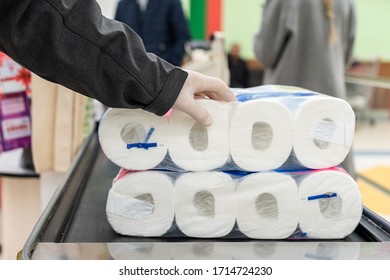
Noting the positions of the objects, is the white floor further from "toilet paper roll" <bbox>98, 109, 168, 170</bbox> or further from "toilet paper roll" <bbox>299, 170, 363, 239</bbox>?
"toilet paper roll" <bbox>98, 109, 168, 170</bbox>

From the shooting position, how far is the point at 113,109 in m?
1.10

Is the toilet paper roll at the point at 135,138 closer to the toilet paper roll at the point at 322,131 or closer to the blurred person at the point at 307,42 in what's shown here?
the toilet paper roll at the point at 322,131

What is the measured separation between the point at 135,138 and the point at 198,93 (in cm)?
18

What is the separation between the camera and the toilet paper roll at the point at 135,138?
3.61 ft

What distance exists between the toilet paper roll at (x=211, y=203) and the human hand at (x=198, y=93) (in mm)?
129

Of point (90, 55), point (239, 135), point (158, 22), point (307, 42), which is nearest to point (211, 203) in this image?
point (239, 135)

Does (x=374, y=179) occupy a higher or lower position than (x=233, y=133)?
lower

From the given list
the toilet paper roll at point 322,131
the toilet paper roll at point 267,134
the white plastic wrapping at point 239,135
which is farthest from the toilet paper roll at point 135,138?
the toilet paper roll at point 322,131

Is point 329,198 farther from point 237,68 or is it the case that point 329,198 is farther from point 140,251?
point 237,68

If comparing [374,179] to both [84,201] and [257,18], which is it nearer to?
[84,201]

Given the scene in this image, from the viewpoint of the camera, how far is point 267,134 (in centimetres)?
112
